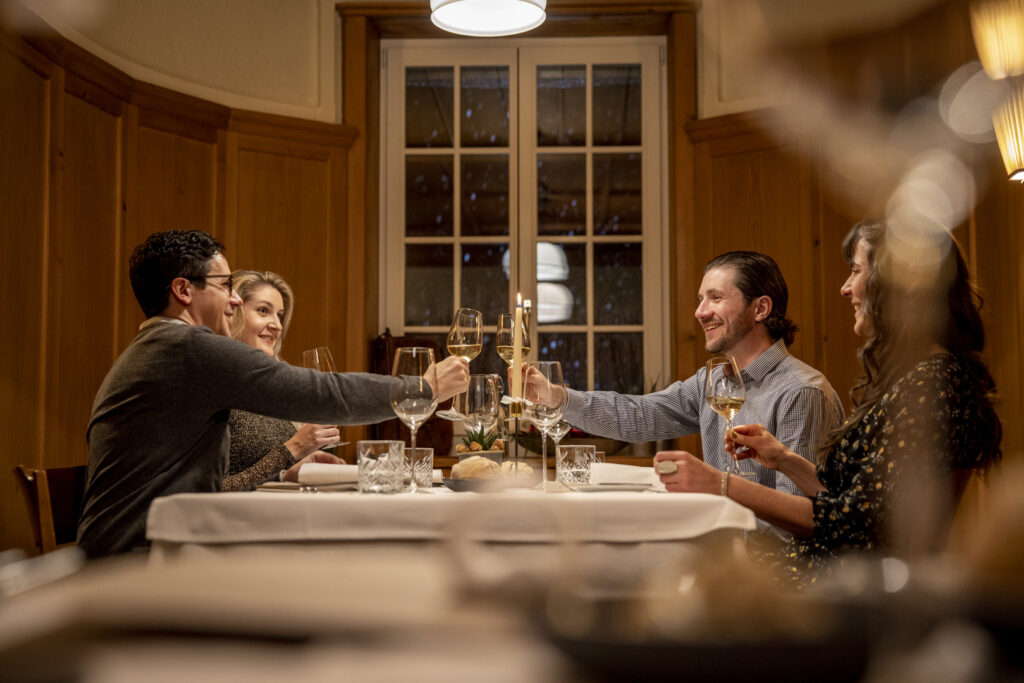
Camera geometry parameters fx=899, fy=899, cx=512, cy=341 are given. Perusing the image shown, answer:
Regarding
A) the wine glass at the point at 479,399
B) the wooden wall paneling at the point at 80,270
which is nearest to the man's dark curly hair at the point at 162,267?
the wine glass at the point at 479,399

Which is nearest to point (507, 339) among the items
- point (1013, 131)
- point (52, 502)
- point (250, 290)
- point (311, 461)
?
point (311, 461)

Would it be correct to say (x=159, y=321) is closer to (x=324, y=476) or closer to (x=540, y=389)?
(x=324, y=476)

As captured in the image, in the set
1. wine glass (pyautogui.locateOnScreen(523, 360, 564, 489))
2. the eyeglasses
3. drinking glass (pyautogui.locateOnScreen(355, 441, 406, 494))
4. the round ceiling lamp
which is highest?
the round ceiling lamp

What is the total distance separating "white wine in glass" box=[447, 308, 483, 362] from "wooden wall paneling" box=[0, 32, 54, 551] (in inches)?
60.8

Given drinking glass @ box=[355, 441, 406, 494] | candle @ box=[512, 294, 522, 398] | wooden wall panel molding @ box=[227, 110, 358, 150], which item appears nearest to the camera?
drinking glass @ box=[355, 441, 406, 494]

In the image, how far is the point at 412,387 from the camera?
1369mm

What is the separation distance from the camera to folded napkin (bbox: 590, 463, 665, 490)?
1735 millimetres

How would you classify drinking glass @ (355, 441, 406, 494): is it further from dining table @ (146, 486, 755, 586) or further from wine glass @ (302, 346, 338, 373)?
wine glass @ (302, 346, 338, 373)

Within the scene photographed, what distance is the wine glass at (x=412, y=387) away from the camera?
4.49ft

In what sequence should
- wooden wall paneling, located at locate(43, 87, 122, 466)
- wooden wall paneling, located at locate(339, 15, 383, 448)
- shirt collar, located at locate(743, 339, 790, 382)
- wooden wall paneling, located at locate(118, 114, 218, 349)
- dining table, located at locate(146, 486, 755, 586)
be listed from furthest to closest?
wooden wall paneling, located at locate(339, 15, 383, 448), wooden wall paneling, located at locate(118, 114, 218, 349), wooden wall paneling, located at locate(43, 87, 122, 466), shirt collar, located at locate(743, 339, 790, 382), dining table, located at locate(146, 486, 755, 586)

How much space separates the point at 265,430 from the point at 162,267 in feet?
1.90

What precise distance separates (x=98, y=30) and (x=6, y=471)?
152 centimetres

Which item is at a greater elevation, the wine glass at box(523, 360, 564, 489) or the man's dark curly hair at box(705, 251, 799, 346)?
the man's dark curly hair at box(705, 251, 799, 346)

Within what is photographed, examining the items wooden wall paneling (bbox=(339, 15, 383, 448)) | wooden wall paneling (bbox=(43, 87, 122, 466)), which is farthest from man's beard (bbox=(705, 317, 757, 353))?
wooden wall paneling (bbox=(43, 87, 122, 466))
